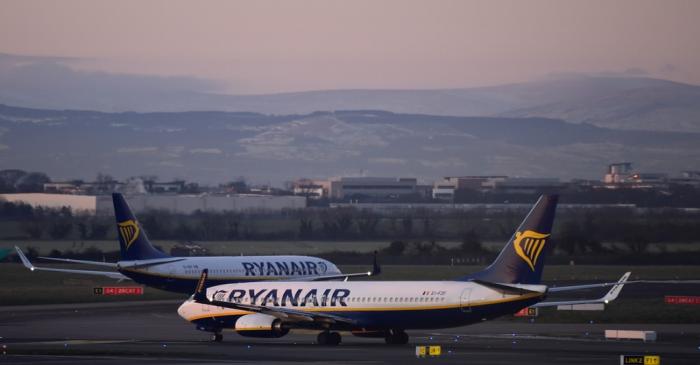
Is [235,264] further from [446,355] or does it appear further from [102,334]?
[446,355]

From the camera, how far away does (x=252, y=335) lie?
52656 mm

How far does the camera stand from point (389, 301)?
50438 millimetres

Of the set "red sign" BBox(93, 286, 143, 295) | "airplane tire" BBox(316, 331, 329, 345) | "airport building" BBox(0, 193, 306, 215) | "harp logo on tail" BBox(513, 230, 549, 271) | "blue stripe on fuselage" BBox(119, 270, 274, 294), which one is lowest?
"red sign" BBox(93, 286, 143, 295)

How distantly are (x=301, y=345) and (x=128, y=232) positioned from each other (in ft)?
85.7

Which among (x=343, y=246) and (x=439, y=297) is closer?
(x=439, y=297)

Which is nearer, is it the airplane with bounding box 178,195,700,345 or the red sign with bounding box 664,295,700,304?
the airplane with bounding box 178,195,700,345

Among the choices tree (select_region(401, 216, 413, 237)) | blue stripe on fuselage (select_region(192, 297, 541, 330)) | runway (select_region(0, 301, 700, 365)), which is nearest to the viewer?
runway (select_region(0, 301, 700, 365))

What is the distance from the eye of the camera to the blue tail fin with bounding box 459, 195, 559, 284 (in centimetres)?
4816

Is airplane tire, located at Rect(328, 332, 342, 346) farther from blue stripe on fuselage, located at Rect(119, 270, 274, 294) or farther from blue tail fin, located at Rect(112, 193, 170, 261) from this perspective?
blue tail fin, located at Rect(112, 193, 170, 261)

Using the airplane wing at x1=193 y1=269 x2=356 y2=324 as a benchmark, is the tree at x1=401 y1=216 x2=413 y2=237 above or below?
above

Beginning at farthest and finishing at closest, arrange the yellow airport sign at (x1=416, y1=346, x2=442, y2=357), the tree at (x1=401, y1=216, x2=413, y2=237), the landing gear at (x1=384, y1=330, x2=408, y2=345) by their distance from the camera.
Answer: the tree at (x1=401, y1=216, x2=413, y2=237) → the landing gear at (x1=384, y1=330, x2=408, y2=345) → the yellow airport sign at (x1=416, y1=346, x2=442, y2=357)

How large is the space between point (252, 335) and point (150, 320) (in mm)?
14282

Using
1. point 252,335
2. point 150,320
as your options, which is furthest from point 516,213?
point 252,335

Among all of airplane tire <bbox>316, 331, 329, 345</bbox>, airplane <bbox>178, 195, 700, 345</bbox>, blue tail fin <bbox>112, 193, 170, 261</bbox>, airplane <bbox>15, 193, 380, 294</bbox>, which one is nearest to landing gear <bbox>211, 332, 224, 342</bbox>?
airplane <bbox>178, 195, 700, 345</bbox>
